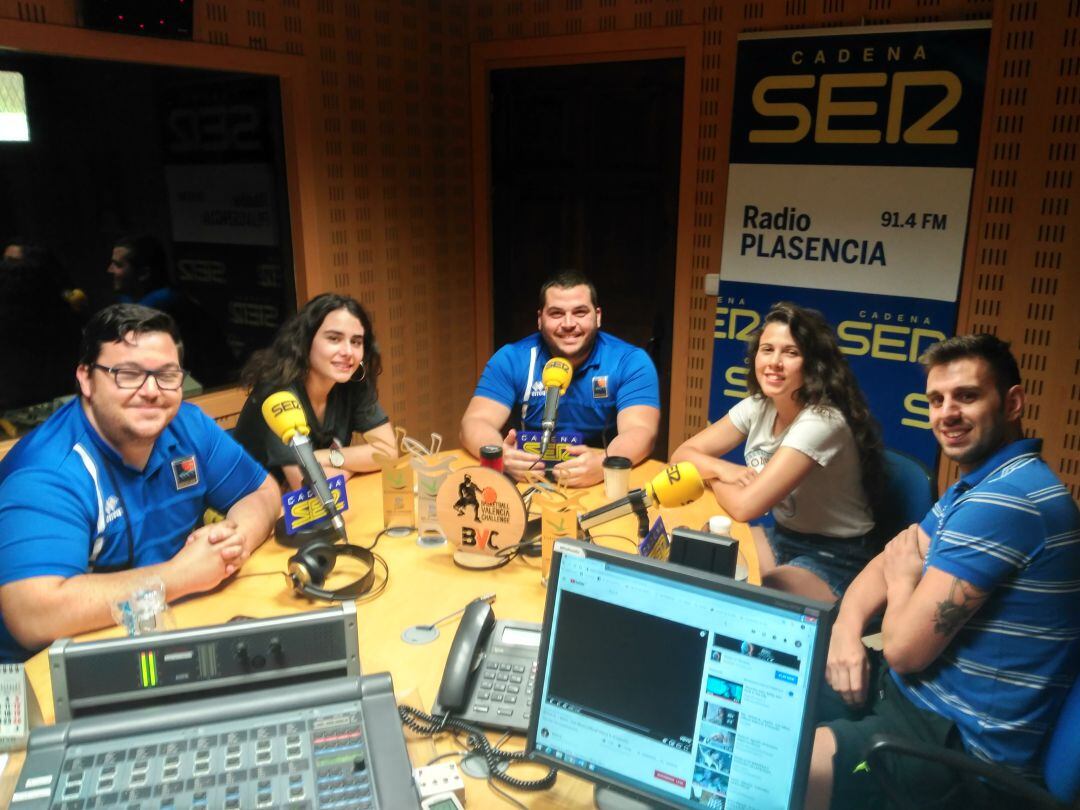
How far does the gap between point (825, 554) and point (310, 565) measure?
1.57m

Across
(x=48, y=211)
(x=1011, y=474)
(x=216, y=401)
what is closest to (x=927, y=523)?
(x=1011, y=474)

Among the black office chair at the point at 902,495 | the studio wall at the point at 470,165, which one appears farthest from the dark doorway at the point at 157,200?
the black office chair at the point at 902,495

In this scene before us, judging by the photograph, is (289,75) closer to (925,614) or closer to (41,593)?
(41,593)

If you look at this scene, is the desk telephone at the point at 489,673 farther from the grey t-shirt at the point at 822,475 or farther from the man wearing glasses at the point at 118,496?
the grey t-shirt at the point at 822,475

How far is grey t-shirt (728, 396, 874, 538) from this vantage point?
240cm

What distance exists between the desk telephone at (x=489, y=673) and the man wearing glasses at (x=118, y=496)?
2.40ft

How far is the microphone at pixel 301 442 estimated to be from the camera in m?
2.03

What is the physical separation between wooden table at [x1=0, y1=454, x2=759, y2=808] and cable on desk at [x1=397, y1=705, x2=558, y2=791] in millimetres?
16

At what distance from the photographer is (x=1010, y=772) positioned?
4.81 feet

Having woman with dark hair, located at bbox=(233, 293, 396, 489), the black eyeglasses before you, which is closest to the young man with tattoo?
woman with dark hair, located at bbox=(233, 293, 396, 489)

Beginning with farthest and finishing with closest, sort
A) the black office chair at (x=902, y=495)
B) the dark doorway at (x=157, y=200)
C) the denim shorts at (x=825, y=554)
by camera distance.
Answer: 1. the dark doorway at (x=157, y=200)
2. the denim shorts at (x=825, y=554)
3. the black office chair at (x=902, y=495)

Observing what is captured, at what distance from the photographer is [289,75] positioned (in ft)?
11.8

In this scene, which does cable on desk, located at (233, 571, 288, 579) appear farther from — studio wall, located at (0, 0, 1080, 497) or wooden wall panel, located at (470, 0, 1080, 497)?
wooden wall panel, located at (470, 0, 1080, 497)

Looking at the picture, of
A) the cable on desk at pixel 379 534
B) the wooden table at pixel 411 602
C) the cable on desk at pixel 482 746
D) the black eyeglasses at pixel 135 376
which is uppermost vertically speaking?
the black eyeglasses at pixel 135 376
